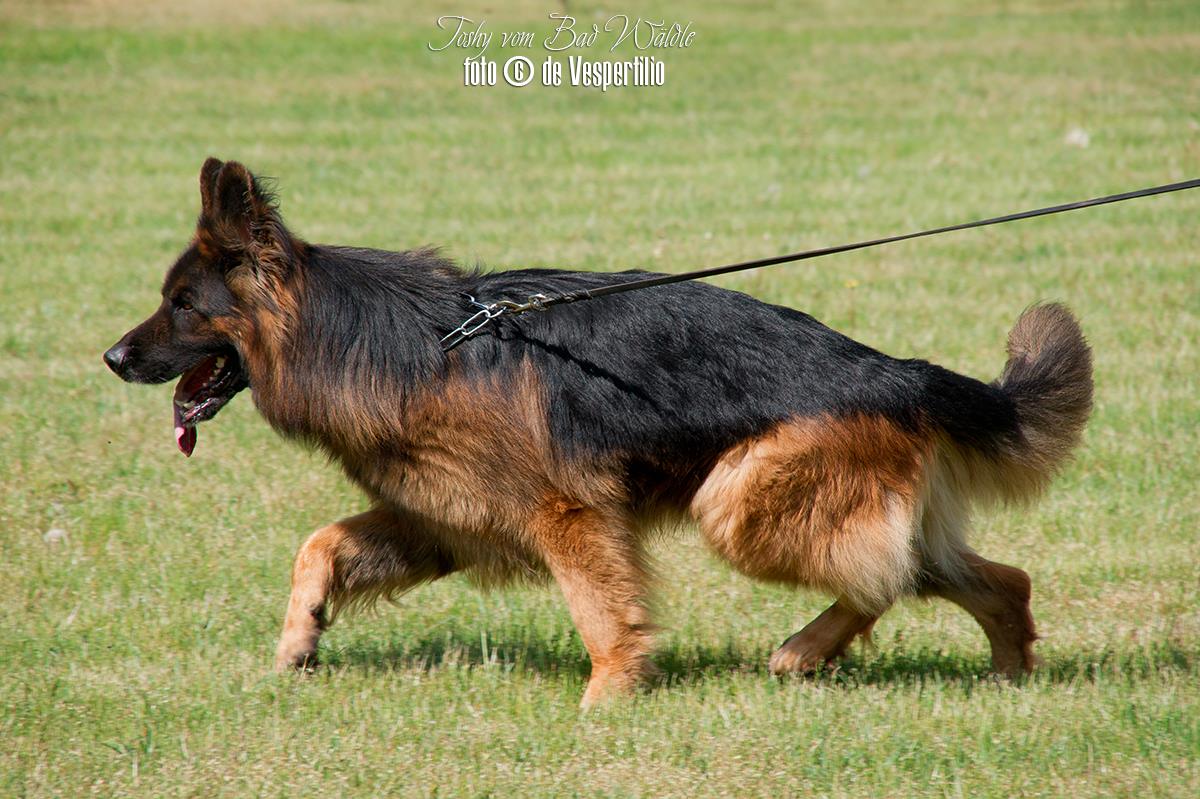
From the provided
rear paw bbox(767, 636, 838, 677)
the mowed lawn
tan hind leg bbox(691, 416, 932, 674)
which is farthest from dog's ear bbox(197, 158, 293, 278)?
rear paw bbox(767, 636, 838, 677)

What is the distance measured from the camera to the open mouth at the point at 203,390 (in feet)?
16.0

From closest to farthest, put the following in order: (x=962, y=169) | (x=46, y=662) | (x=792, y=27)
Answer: (x=46, y=662) < (x=962, y=169) < (x=792, y=27)

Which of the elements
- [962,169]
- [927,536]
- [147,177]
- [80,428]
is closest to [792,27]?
[962,169]

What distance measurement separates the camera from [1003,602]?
518cm

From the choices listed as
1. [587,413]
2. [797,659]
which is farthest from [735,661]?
[587,413]

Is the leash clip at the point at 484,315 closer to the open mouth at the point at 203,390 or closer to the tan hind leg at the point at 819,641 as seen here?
the open mouth at the point at 203,390

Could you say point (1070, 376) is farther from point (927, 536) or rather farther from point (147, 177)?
point (147, 177)

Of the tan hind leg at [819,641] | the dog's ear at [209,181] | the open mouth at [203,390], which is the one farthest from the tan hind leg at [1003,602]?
the dog's ear at [209,181]

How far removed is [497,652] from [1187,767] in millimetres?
2670

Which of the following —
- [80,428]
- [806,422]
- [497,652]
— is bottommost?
[497,652]

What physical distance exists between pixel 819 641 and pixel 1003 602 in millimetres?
736

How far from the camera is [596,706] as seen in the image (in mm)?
4855

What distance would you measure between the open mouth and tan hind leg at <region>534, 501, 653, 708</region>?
126 cm

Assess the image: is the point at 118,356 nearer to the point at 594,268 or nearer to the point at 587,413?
the point at 587,413
